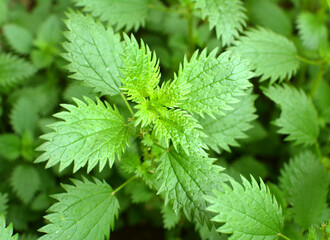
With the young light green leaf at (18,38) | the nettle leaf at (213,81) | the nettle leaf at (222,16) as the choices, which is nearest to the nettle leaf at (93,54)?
the nettle leaf at (213,81)

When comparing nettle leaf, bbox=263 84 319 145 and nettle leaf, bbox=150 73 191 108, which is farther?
nettle leaf, bbox=263 84 319 145

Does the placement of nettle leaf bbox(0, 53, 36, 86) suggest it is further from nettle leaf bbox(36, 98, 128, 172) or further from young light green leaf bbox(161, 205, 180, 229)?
young light green leaf bbox(161, 205, 180, 229)

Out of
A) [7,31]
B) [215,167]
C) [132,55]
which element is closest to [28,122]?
[7,31]

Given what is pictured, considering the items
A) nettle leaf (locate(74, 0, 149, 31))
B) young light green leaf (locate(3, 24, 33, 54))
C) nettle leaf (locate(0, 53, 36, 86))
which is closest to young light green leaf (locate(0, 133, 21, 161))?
nettle leaf (locate(0, 53, 36, 86))

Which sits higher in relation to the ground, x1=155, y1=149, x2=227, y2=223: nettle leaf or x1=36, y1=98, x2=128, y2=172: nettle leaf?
x1=36, y1=98, x2=128, y2=172: nettle leaf

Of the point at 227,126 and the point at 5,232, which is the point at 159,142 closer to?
the point at 227,126

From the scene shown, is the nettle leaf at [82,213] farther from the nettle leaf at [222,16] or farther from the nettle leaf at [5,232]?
the nettle leaf at [222,16]

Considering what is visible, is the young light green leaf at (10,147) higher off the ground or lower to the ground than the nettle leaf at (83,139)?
lower
